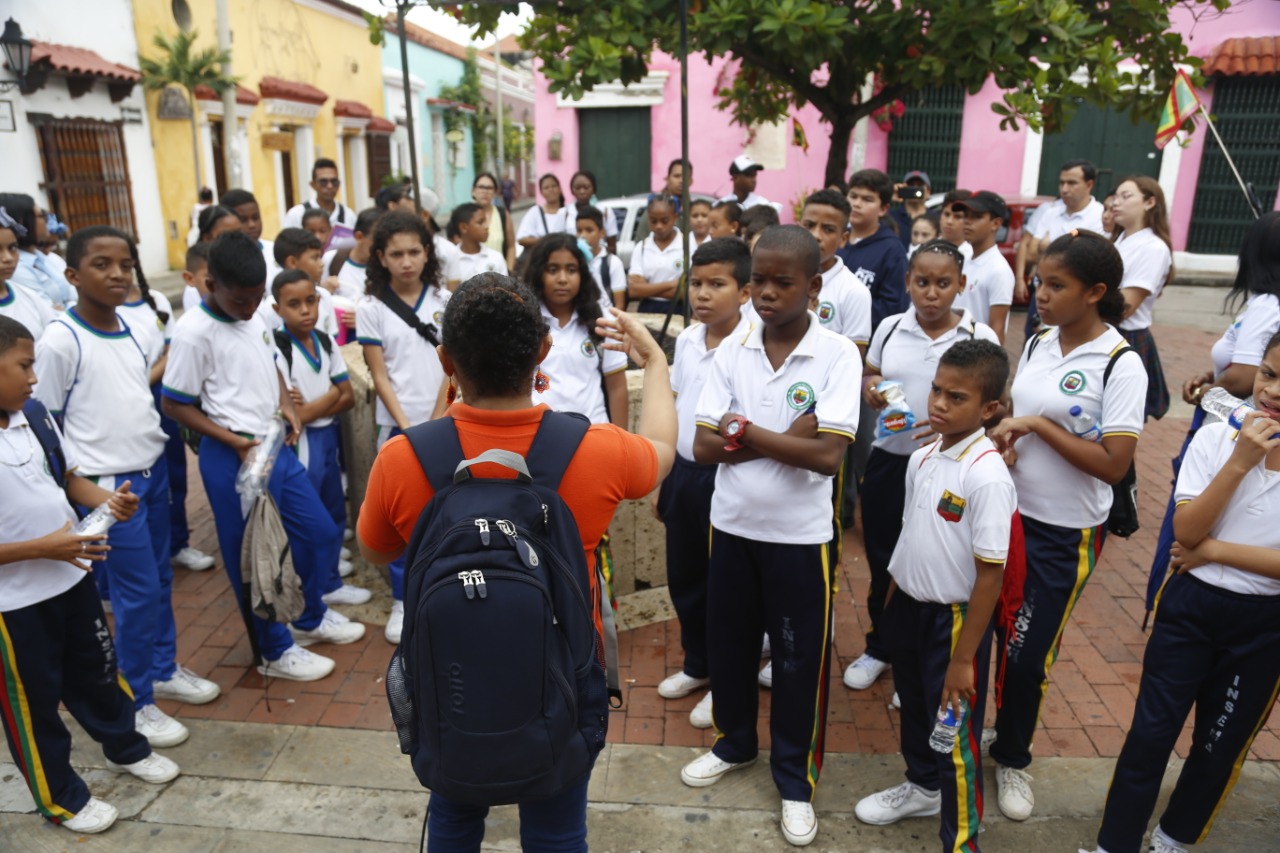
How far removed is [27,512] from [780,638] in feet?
7.75

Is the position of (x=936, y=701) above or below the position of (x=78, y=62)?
below

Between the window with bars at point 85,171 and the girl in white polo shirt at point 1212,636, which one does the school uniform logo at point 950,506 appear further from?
the window with bars at point 85,171

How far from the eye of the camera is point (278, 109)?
66.8ft

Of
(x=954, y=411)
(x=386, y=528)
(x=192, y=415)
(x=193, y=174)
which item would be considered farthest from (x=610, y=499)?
(x=193, y=174)

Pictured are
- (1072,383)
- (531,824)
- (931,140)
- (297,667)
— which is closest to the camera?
(531,824)

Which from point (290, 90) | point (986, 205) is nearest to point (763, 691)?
point (986, 205)

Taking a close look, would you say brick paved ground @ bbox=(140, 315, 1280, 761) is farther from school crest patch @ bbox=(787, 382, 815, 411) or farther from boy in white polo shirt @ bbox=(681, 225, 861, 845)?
school crest patch @ bbox=(787, 382, 815, 411)

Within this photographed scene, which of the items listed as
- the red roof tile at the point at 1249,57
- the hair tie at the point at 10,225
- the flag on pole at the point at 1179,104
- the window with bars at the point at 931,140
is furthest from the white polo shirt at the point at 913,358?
the red roof tile at the point at 1249,57

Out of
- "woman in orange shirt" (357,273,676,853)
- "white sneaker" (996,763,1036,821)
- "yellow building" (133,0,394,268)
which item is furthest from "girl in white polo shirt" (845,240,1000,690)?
"yellow building" (133,0,394,268)

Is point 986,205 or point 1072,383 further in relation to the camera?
Answer: point 986,205

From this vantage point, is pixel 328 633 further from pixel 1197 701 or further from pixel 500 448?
pixel 1197 701

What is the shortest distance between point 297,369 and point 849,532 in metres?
3.23

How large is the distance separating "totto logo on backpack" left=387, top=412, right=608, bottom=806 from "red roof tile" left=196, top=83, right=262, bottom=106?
17.8 m

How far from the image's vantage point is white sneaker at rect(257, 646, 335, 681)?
156 inches
